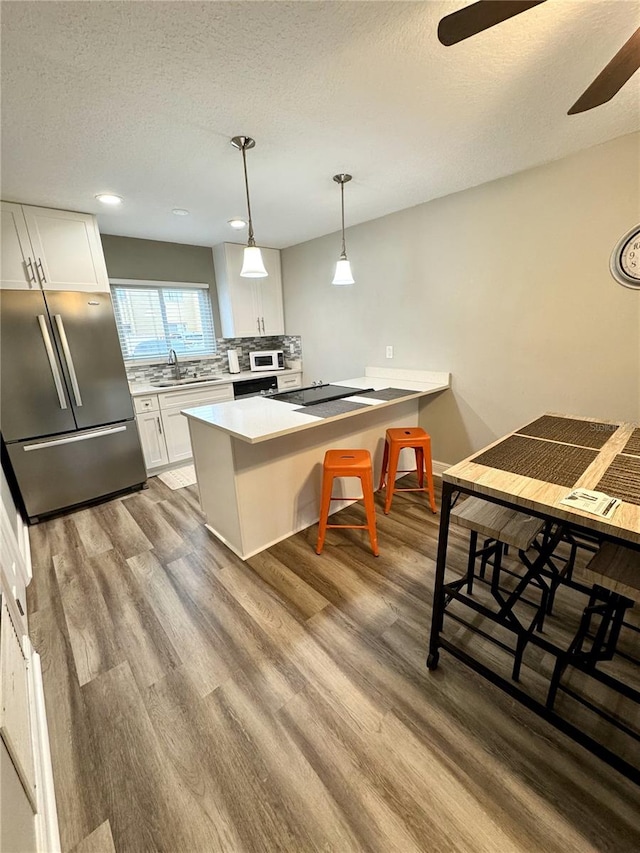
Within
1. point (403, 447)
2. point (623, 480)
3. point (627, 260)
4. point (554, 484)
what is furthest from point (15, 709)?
point (627, 260)

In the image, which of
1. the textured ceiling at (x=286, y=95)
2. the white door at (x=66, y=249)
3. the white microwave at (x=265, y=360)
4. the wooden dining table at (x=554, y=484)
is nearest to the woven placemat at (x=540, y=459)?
the wooden dining table at (x=554, y=484)

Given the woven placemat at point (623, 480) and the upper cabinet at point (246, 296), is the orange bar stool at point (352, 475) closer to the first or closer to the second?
the woven placemat at point (623, 480)

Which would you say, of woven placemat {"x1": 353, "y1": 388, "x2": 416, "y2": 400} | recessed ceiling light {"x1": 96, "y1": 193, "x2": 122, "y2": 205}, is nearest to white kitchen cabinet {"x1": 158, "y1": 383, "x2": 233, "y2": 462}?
recessed ceiling light {"x1": 96, "y1": 193, "x2": 122, "y2": 205}

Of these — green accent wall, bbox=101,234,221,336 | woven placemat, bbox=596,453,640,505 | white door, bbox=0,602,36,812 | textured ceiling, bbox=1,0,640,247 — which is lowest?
white door, bbox=0,602,36,812

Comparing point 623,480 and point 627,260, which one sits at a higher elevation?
point 627,260

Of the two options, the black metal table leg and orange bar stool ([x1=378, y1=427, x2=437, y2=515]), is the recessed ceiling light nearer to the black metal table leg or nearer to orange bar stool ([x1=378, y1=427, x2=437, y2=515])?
orange bar stool ([x1=378, y1=427, x2=437, y2=515])

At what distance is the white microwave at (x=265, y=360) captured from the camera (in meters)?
4.39

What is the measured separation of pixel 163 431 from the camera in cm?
351

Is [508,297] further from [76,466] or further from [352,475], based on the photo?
[76,466]

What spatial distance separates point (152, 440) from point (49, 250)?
1775 mm

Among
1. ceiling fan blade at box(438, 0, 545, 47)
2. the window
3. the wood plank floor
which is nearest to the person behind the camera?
ceiling fan blade at box(438, 0, 545, 47)

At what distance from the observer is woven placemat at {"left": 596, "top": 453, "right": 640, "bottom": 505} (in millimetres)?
1081

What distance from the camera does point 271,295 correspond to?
4352 millimetres

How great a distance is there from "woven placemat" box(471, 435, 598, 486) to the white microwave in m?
3.33
